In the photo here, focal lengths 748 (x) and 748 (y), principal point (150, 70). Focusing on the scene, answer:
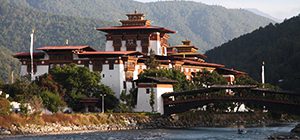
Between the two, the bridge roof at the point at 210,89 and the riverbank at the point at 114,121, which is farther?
the bridge roof at the point at 210,89

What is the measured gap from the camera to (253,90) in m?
113

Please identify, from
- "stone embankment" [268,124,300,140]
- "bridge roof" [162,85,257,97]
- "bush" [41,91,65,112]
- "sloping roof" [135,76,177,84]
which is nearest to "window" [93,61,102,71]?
"sloping roof" [135,76,177,84]

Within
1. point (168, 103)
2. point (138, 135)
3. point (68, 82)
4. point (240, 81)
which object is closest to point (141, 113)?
point (168, 103)

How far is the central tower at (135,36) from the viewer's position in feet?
472

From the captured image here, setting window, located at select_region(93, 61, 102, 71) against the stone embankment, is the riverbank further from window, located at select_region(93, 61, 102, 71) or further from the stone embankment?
the stone embankment

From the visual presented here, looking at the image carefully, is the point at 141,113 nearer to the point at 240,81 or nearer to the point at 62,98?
the point at 62,98

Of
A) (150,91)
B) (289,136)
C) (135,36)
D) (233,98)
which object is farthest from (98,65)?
(289,136)

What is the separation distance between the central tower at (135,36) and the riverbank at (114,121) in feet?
75.1

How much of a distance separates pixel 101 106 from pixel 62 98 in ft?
23.2

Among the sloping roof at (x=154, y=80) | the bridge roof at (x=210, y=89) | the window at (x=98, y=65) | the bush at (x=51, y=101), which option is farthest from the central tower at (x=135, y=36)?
the bush at (x=51, y=101)

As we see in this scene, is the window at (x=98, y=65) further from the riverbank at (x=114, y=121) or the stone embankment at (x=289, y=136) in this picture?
the stone embankment at (x=289, y=136)

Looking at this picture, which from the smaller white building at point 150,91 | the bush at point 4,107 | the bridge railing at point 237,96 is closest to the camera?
the bush at point 4,107

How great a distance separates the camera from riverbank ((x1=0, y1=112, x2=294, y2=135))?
91750mm

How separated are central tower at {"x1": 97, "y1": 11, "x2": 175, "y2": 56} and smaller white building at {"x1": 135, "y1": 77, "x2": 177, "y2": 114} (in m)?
24.0
